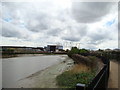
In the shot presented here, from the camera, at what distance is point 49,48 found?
465ft

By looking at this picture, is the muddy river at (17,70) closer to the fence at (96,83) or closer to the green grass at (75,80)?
the green grass at (75,80)

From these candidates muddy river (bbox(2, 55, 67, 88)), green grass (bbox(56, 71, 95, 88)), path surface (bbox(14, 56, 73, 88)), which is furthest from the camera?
muddy river (bbox(2, 55, 67, 88))

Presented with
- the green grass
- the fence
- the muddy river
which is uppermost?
the fence

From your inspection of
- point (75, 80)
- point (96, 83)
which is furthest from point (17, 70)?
point (96, 83)

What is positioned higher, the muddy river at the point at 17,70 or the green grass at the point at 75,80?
the green grass at the point at 75,80

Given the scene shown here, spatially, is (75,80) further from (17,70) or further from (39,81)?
(17,70)

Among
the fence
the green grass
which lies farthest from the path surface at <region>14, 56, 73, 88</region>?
the fence

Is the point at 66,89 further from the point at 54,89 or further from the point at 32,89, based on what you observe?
the point at 32,89

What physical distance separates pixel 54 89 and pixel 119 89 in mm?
3566

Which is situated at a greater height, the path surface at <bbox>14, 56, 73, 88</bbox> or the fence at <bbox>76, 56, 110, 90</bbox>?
the fence at <bbox>76, 56, 110, 90</bbox>

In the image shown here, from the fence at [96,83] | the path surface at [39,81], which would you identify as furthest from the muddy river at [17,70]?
the fence at [96,83]

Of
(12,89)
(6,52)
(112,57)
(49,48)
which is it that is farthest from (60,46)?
(12,89)

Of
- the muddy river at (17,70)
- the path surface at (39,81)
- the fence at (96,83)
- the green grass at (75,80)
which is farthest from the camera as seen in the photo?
the muddy river at (17,70)

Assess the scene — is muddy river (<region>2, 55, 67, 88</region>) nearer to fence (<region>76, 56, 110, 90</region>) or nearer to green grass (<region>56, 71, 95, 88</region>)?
green grass (<region>56, 71, 95, 88</region>)
